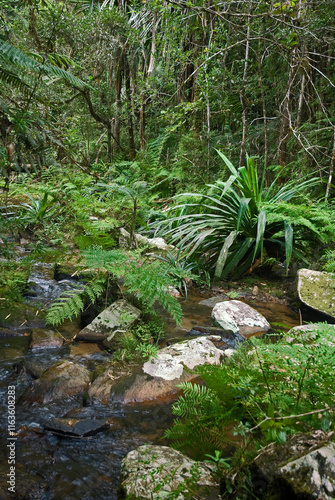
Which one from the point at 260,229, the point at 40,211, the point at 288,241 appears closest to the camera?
the point at 288,241

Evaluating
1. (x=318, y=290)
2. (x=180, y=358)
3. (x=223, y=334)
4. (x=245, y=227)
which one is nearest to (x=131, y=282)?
(x=180, y=358)

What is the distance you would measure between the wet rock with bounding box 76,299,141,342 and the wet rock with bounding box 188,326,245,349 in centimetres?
55

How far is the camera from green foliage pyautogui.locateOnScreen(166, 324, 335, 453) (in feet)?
3.28

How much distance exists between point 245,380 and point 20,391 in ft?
4.97

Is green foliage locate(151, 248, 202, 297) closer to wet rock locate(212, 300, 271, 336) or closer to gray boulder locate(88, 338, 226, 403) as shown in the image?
wet rock locate(212, 300, 271, 336)

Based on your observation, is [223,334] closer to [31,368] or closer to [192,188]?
[31,368]

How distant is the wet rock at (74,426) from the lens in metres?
1.69

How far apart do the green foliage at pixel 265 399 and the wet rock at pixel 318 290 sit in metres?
1.96

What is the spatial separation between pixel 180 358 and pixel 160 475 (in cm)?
109

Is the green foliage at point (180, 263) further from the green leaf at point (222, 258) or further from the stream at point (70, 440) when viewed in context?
the stream at point (70, 440)

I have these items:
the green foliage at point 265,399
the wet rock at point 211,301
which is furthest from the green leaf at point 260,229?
Answer: the green foliage at point 265,399

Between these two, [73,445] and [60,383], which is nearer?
[73,445]

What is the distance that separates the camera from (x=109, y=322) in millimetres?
2783

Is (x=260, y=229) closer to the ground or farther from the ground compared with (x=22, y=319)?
farther from the ground
